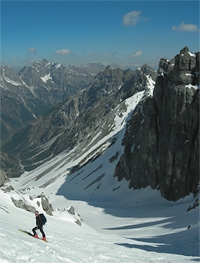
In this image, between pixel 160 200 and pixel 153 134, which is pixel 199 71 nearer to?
pixel 153 134

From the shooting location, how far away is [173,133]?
236 ft

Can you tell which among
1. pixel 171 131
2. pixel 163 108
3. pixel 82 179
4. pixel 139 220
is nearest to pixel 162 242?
pixel 139 220

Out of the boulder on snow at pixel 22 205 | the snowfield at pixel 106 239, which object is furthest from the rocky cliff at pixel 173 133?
the boulder on snow at pixel 22 205

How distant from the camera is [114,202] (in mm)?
82562

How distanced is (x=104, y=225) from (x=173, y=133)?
84.8 ft

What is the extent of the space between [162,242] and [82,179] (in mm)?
89905

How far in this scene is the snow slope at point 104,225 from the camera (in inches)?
898

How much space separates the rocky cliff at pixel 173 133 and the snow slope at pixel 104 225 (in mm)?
4061

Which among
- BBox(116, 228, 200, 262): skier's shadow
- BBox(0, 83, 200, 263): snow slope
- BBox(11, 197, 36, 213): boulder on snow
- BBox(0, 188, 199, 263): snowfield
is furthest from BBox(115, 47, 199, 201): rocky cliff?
BBox(11, 197, 36, 213): boulder on snow

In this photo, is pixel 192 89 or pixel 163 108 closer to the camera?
pixel 192 89

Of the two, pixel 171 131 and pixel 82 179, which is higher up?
pixel 171 131

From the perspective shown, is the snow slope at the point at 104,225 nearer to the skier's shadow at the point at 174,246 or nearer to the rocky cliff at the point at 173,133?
the skier's shadow at the point at 174,246

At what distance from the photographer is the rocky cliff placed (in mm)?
67188

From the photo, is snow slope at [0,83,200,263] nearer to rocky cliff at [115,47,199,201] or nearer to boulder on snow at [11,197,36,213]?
boulder on snow at [11,197,36,213]
